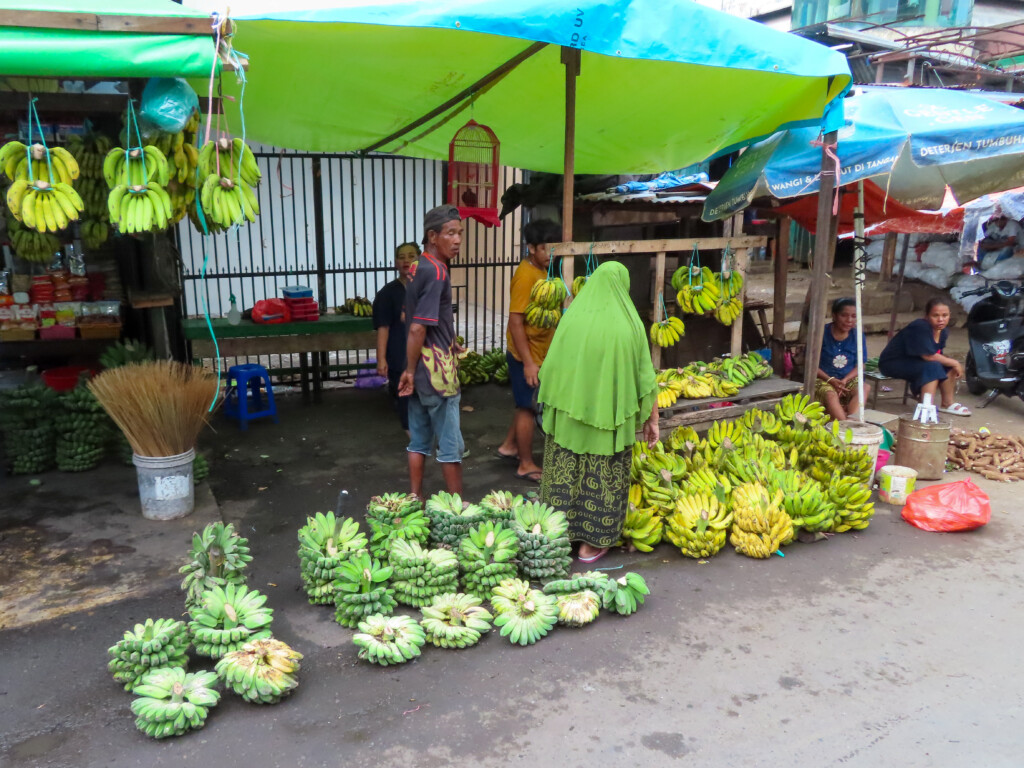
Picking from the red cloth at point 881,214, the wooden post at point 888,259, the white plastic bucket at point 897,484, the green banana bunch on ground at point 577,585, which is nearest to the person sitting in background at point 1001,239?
the wooden post at point 888,259

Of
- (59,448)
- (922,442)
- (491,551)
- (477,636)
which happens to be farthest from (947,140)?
(59,448)

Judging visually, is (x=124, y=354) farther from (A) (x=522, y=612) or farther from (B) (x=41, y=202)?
(A) (x=522, y=612)

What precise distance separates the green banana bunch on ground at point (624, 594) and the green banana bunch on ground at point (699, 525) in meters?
0.64

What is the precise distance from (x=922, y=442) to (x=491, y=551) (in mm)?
3601

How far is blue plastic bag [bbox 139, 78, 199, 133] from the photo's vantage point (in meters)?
3.31

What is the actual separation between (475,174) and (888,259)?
964 cm

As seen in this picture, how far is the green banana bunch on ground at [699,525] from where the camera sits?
4254 mm

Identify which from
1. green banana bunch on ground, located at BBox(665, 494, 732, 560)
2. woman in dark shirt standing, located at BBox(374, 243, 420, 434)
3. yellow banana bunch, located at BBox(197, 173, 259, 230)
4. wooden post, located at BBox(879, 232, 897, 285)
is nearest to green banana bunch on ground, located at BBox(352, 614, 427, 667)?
green banana bunch on ground, located at BBox(665, 494, 732, 560)

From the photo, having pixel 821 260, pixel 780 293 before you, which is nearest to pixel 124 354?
pixel 821 260

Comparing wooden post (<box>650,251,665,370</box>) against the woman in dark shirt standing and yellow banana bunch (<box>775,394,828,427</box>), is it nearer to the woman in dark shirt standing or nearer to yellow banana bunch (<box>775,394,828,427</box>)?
yellow banana bunch (<box>775,394,828,427</box>)

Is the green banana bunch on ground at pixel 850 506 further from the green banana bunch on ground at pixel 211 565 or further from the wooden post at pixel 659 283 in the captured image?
the green banana bunch on ground at pixel 211 565

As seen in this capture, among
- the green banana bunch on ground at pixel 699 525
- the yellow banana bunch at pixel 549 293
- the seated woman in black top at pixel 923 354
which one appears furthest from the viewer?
the seated woman in black top at pixel 923 354

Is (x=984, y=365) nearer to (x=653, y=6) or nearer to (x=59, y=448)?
(x=653, y=6)

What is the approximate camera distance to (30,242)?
5.32 meters
